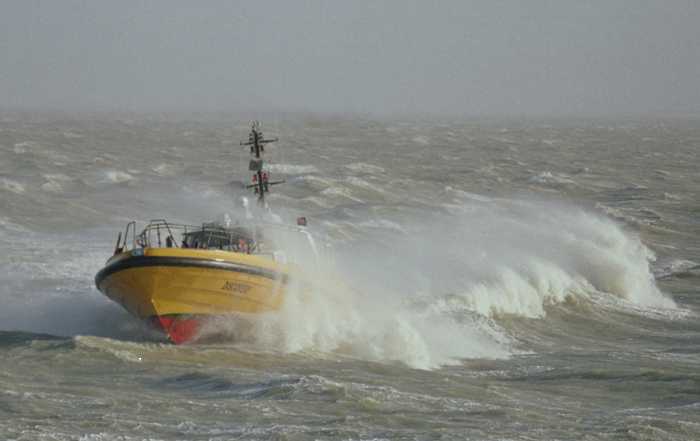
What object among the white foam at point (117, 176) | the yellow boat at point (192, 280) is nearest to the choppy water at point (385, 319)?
the white foam at point (117, 176)

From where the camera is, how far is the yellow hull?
1711 cm

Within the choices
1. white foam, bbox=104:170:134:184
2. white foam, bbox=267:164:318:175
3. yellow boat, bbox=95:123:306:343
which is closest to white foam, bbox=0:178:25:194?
white foam, bbox=104:170:134:184

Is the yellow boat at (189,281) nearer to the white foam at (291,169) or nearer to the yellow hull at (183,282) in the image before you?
the yellow hull at (183,282)

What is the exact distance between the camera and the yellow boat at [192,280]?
17.1m

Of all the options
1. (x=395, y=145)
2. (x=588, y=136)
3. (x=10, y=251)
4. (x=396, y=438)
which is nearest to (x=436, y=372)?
(x=396, y=438)

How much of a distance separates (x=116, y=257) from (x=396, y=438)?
7122 mm

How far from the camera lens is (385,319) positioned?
19.8 meters

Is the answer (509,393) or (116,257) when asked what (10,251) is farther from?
(509,393)

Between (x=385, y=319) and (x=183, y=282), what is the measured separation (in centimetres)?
419

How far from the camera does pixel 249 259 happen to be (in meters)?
17.9

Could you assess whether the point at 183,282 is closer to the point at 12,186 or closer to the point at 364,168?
the point at 12,186

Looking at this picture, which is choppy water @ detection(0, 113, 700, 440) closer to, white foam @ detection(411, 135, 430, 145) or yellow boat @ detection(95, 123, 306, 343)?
yellow boat @ detection(95, 123, 306, 343)

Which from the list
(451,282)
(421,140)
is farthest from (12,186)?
(421,140)

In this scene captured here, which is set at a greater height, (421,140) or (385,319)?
(385,319)
